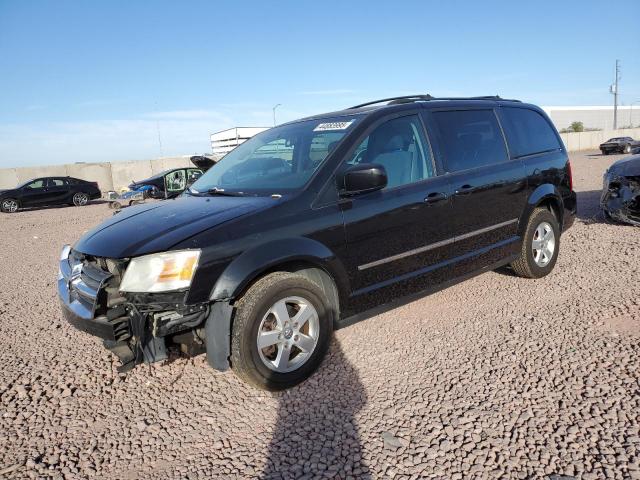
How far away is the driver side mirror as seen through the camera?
311 centimetres

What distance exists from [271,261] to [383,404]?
1118mm

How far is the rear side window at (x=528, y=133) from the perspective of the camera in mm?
4664

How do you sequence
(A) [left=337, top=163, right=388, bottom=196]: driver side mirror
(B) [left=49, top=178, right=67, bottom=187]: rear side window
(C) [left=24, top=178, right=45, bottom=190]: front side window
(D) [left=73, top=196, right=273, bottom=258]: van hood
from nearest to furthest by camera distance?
(D) [left=73, top=196, right=273, bottom=258]: van hood, (A) [left=337, top=163, right=388, bottom=196]: driver side mirror, (C) [left=24, top=178, right=45, bottom=190]: front side window, (B) [left=49, top=178, right=67, bottom=187]: rear side window

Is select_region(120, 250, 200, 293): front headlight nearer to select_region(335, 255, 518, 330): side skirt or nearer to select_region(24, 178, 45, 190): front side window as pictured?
select_region(335, 255, 518, 330): side skirt

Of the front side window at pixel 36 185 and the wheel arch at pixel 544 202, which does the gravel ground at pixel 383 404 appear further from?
the front side window at pixel 36 185

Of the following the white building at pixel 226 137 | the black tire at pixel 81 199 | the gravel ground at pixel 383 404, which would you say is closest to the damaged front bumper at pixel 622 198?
the gravel ground at pixel 383 404

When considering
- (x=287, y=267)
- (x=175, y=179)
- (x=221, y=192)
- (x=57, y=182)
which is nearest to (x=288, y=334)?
(x=287, y=267)

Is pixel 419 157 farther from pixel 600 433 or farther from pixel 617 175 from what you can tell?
pixel 617 175

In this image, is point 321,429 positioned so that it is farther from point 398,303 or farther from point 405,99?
point 405,99

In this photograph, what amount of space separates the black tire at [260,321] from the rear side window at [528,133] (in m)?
2.85


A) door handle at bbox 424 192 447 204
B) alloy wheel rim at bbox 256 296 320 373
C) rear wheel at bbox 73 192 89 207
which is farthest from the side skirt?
rear wheel at bbox 73 192 89 207

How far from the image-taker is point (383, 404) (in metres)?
2.79

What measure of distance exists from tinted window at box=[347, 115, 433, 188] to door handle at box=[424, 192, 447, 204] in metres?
0.16

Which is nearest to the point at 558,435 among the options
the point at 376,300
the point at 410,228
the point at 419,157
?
the point at 376,300
